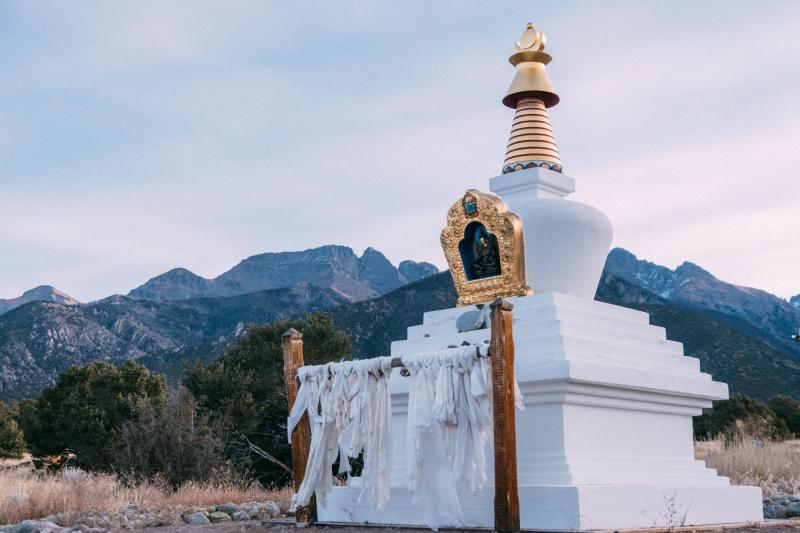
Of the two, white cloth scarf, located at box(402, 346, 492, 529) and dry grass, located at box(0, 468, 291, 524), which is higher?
white cloth scarf, located at box(402, 346, 492, 529)

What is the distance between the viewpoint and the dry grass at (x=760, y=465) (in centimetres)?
1677

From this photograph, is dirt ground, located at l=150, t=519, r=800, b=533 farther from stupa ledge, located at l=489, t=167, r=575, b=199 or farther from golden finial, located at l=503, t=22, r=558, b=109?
golden finial, located at l=503, t=22, r=558, b=109

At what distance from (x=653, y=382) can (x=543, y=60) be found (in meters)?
5.26

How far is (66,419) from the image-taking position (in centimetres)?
2856

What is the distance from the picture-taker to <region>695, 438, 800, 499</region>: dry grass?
55.0ft

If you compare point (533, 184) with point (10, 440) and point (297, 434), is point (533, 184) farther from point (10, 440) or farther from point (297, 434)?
point (10, 440)

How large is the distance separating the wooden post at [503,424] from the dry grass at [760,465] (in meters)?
9.02

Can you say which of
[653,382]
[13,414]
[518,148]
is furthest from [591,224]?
[13,414]

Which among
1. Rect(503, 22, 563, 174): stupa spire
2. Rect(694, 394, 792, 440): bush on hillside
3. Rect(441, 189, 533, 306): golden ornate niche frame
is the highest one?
Rect(503, 22, 563, 174): stupa spire

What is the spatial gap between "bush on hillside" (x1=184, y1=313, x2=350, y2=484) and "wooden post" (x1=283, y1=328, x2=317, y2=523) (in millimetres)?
9793

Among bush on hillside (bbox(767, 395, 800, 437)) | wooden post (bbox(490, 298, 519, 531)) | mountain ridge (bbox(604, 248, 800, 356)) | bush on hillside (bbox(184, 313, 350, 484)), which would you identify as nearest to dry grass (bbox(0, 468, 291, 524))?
bush on hillside (bbox(184, 313, 350, 484))

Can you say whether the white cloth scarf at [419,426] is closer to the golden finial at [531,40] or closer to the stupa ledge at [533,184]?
the stupa ledge at [533,184]

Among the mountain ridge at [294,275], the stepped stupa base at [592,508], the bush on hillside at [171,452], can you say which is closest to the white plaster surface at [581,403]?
the stepped stupa base at [592,508]

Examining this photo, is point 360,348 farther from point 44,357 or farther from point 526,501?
point 526,501
